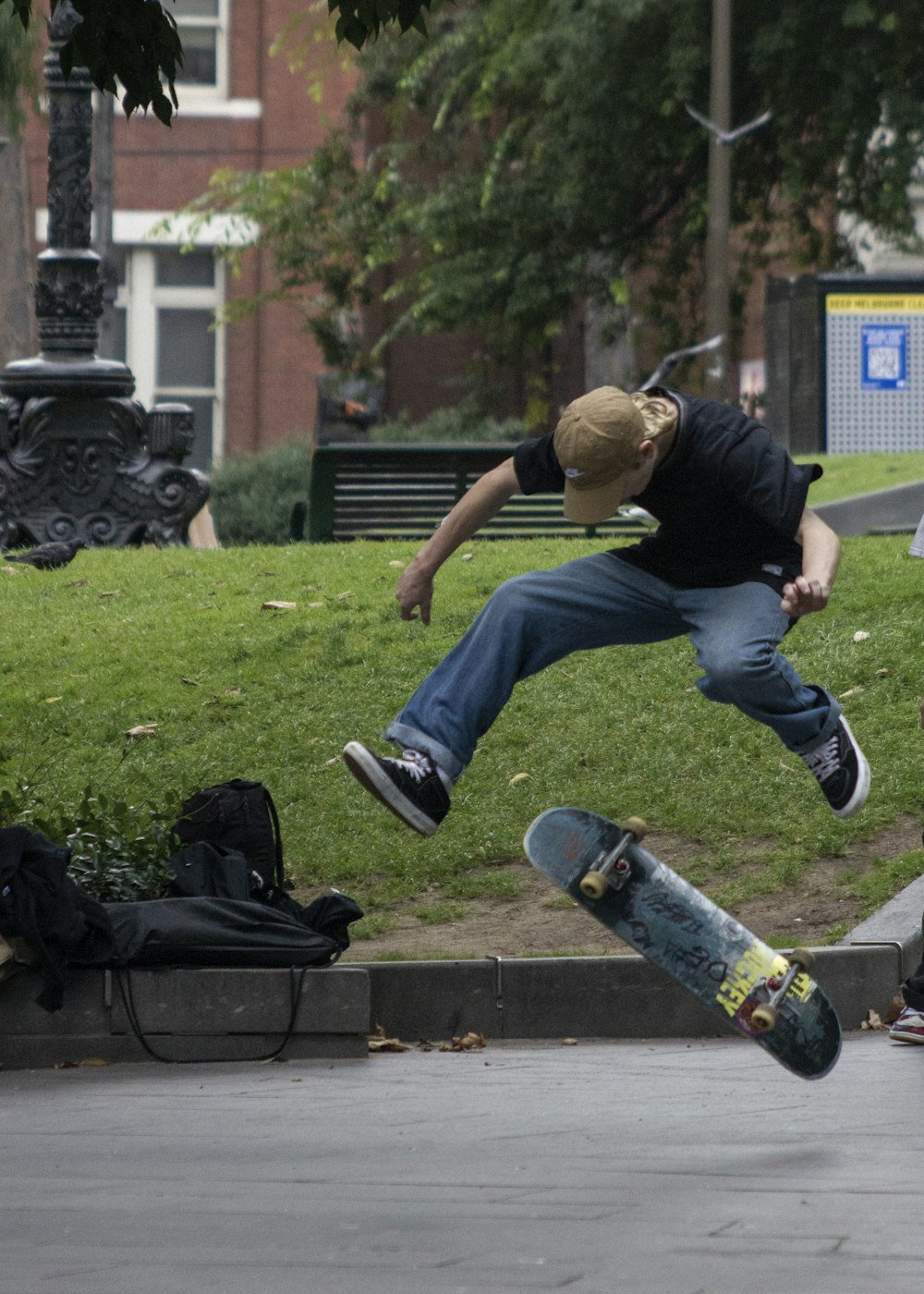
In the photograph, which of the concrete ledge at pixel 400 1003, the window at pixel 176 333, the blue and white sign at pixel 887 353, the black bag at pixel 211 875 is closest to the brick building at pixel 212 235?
the window at pixel 176 333

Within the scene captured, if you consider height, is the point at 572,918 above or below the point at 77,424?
below

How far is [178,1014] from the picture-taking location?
619cm

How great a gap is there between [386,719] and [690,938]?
469 centimetres

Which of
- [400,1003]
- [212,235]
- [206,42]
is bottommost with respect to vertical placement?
[400,1003]

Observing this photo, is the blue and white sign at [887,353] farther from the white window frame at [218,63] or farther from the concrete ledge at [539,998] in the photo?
the concrete ledge at [539,998]

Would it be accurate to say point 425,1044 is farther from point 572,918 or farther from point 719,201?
point 719,201

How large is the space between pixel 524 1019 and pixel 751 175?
76.2 ft

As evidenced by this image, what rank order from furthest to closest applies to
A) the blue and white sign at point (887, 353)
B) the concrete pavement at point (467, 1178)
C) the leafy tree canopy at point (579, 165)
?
the leafy tree canopy at point (579, 165)
the blue and white sign at point (887, 353)
the concrete pavement at point (467, 1178)

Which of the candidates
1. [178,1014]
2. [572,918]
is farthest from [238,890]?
[572,918]

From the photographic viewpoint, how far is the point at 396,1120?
484cm

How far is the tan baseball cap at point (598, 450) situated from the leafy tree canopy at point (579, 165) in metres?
20.4

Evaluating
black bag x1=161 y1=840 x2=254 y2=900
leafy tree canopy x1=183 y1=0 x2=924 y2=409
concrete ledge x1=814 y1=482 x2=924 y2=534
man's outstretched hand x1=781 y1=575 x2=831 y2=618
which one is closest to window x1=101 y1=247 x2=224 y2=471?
leafy tree canopy x1=183 y1=0 x2=924 y2=409

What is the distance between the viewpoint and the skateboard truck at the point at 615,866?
16.6ft

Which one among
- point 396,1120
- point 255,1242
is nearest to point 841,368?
point 396,1120
